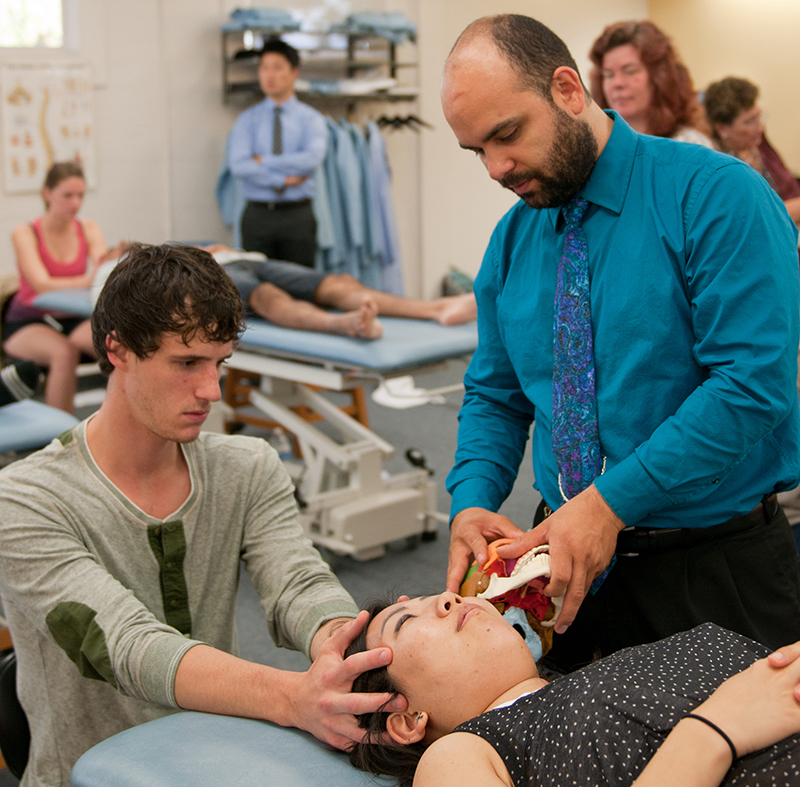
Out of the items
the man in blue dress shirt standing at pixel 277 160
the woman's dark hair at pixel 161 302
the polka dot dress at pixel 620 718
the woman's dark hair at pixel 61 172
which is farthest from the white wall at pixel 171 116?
the polka dot dress at pixel 620 718

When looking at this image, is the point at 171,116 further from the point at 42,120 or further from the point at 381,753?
the point at 381,753

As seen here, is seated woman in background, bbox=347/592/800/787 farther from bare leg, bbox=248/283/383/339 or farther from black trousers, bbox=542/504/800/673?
bare leg, bbox=248/283/383/339

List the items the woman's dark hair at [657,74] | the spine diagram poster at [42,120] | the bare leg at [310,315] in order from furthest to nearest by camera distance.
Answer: the spine diagram poster at [42,120] < the bare leg at [310,315] < the woman's dark hair at [657,74]

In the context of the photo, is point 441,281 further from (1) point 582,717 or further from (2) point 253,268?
(1) point 582,717

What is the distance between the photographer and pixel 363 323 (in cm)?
271

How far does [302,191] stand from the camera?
5.29 meters

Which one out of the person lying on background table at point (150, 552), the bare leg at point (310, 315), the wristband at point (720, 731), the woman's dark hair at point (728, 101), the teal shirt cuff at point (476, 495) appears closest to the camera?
the wristband at point (720, 731)

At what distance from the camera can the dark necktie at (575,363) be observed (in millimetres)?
1207

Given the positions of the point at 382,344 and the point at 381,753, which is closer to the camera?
the point at 381,753

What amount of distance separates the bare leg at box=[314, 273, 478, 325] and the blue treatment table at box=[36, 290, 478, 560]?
37 millimetres

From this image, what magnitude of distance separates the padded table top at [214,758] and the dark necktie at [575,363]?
0.49 metres

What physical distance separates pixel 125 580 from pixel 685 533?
81 cm

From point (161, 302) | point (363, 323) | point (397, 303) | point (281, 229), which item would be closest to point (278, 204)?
point (281, 229)

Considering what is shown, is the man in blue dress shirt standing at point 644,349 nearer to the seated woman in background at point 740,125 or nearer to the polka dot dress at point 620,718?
the polka dot dress at point 620,718
